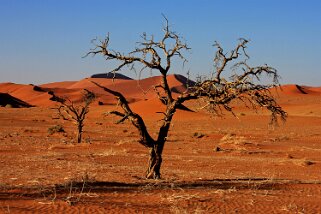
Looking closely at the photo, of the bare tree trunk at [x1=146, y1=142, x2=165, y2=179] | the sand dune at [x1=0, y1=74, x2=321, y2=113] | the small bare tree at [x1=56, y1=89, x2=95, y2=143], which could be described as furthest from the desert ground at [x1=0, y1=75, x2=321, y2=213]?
the sand dune at [x1=0, y1=74, x2=321, y2=113]

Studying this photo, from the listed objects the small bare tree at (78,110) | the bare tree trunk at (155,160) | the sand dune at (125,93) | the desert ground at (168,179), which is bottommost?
the desert ground at (168,179)

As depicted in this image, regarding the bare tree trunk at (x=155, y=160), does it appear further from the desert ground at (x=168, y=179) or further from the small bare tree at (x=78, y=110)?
the small bare tree at (x=78, y=110)

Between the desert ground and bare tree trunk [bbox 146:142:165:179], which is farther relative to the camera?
bare tree trunk [bbox 146:142:165:179]

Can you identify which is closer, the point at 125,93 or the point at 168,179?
the point at 168,179

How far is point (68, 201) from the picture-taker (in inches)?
378

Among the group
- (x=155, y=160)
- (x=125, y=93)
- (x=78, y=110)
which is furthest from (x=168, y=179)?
(x=125, y=93)

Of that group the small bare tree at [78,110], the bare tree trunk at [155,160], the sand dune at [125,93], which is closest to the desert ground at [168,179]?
the bare tree trunk at [155,160]

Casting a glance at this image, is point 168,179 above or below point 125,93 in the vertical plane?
below

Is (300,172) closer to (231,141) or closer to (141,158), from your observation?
(141,158)

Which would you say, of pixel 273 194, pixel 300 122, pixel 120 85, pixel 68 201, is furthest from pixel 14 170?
pixel 120 85

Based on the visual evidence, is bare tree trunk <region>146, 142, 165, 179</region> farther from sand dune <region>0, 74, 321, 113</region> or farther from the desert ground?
sand dune <region>0, 74, 321, 113</region>

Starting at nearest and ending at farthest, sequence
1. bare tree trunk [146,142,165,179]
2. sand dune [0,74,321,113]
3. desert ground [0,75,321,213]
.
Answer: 1. desert ground [0,75,321,213]
2. bare tree trunk [146,142,165,179]
3. sand dune [0,74,321,113]

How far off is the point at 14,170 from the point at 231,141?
16994 millimetres

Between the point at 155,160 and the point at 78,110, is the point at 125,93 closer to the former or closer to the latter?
the point at 78,110
